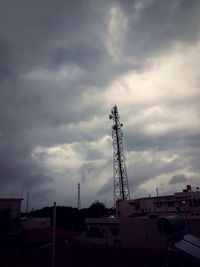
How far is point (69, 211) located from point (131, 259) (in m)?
51.7

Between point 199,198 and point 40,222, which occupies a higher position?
point 199,198

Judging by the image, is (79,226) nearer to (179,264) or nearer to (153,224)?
(153,224)

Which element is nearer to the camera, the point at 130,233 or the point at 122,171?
the point at 130,233

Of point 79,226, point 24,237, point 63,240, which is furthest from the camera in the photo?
point 79,226

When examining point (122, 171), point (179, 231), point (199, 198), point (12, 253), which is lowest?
point (12, 253)

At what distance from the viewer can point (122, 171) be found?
5691 cm

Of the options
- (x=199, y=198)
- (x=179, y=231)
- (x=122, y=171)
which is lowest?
(x=179, y=231)

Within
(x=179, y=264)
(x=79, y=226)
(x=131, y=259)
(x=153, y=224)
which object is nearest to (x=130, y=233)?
(x=153, y=224)

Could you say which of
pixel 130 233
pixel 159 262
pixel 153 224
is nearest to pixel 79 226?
pixel 130 233

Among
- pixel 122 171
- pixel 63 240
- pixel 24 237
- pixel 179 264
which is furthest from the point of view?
pixel 122 171

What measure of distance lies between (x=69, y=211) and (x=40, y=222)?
23429 mm

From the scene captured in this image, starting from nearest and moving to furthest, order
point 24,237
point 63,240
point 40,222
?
point 24,237 → point 63,240 → point 40,222

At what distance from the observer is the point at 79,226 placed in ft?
226

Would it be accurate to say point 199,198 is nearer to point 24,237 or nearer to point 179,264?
point 24,237
